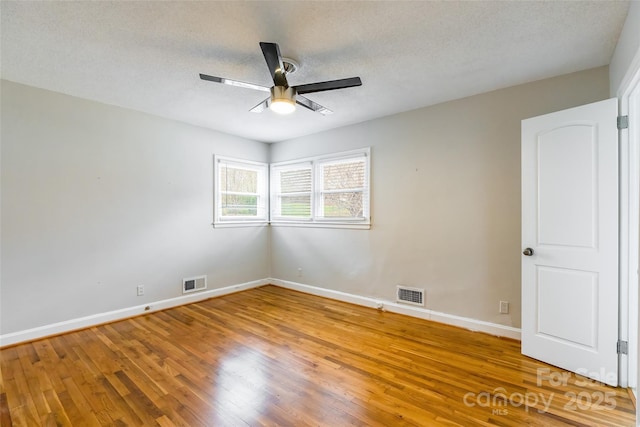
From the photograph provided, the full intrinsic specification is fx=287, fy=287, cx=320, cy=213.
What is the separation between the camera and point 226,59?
2459 mm

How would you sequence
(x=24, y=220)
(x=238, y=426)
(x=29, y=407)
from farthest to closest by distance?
(x=24, y=220) → (x=29, y=407) → (x=238, y=426)

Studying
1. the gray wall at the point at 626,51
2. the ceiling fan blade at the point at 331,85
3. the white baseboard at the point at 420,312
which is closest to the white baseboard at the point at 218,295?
the white baseboard at the point at 420,312

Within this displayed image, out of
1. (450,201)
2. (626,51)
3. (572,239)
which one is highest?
(626,51)

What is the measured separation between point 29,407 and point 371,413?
2.32 metres

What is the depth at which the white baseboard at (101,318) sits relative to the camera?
292 cm

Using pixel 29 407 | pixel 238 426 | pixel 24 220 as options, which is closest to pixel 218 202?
pixel 24 220

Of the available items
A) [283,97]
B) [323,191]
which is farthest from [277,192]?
[283,97]

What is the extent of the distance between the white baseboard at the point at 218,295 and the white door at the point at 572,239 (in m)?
0.57

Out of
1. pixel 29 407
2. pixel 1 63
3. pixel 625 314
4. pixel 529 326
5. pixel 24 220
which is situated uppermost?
A: pixel 1 63

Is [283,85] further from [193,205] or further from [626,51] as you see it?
[193,205]

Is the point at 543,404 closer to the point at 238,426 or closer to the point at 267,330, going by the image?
the point at 238,426

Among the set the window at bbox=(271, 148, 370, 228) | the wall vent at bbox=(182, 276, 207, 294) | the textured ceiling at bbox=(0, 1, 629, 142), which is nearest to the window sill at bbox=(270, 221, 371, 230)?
the window at bbox=(271, 148, 370, 228)

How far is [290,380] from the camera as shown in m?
2.26

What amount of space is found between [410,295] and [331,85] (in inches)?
107
